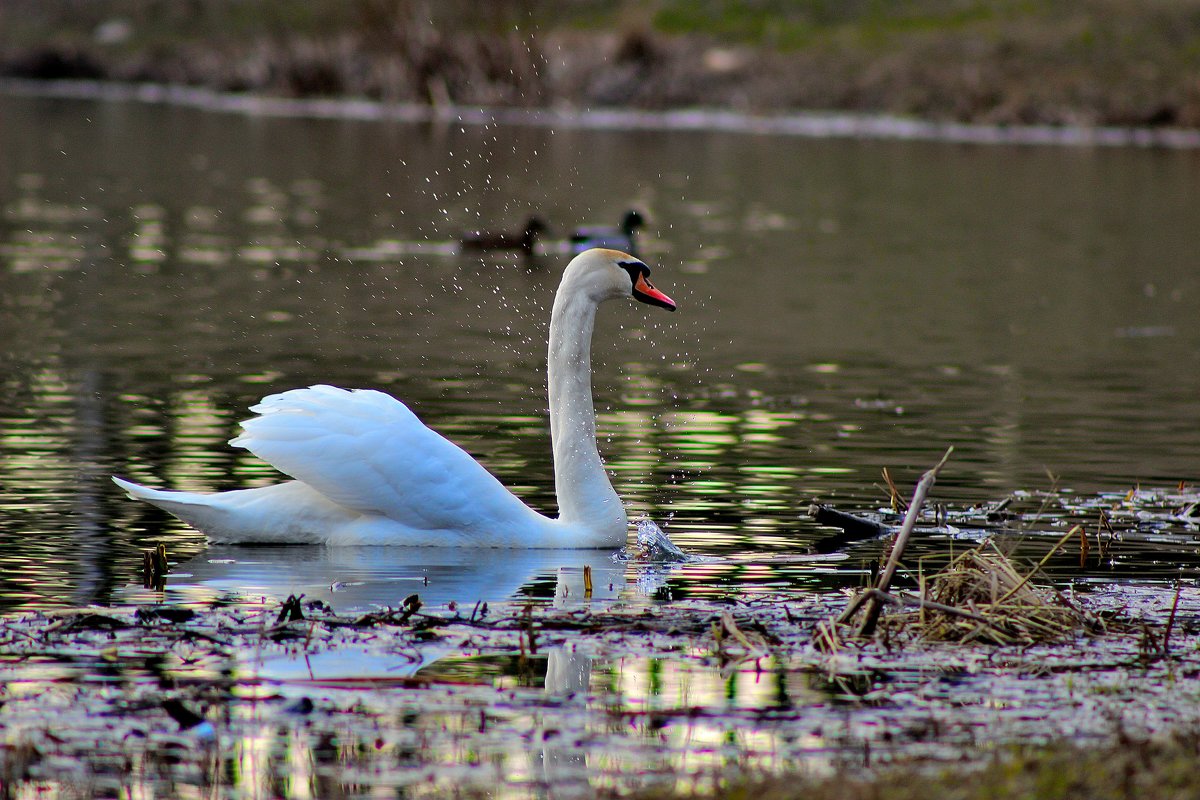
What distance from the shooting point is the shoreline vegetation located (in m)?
60.0

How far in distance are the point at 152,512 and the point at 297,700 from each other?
16.4 feet

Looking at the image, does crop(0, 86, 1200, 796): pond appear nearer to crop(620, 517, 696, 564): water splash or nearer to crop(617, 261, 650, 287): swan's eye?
crop(620, 517, 696, 564): water splash

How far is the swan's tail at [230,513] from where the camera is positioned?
1024 centimetres

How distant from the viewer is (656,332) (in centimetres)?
2209

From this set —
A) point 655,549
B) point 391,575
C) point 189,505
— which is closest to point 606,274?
point 655,549

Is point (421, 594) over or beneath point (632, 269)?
beneath

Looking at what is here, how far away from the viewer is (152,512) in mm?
11680

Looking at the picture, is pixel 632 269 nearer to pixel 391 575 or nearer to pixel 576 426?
pixel 576 426

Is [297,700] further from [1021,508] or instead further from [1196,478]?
[1196,478]

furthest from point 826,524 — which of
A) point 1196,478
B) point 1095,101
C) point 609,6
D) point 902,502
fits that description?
point 609,6

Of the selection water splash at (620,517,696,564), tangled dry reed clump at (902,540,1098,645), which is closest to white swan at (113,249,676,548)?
water splash at (620,517,696,564)

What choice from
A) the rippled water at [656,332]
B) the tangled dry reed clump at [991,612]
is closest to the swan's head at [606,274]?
the rippled water at [656,332]

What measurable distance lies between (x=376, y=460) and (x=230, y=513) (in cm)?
84

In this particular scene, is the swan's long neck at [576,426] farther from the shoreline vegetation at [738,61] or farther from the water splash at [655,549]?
the shoreline vegetation at [738,61]
